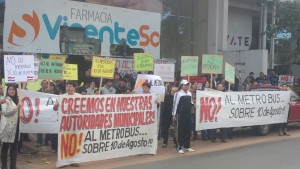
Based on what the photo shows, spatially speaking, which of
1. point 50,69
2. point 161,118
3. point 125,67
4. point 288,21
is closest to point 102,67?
point 50,69

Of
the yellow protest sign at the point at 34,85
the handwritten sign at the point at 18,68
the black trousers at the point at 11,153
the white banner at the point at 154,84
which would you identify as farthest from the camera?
the white banner at the point at 154,84

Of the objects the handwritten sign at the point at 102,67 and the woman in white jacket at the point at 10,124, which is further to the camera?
the handwritten sign at the point at 102,67

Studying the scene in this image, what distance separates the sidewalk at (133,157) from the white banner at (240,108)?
0.52m

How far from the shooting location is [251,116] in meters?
14.5

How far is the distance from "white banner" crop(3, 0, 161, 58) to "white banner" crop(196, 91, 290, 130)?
530cm

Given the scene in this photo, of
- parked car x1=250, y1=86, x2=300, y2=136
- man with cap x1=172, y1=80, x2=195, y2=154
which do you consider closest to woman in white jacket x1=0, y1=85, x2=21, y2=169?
man with cap x1=172, y1=80, x2=195, y2=154

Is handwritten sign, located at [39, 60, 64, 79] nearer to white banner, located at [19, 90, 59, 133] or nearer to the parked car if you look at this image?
white banner, located at [19, 90, 59, 133]

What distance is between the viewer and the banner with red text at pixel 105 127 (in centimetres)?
952

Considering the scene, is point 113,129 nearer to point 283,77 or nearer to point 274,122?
point 274,122

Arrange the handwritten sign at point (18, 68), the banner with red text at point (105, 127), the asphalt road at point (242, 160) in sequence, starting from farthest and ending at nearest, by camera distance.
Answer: the asphalt road at point (242, 160), the banner with red text at point (105, 127), the handwritten sign at point (18, 68)

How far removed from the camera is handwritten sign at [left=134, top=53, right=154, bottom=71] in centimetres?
1398

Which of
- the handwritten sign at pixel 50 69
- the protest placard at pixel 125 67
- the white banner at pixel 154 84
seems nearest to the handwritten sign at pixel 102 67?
the handwritten sign at pixel 50 69

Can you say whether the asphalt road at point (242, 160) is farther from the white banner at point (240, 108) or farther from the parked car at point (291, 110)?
the parked car at point (291, 110)

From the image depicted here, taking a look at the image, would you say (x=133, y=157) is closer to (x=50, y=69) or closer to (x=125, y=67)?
(x=50, y=69)
